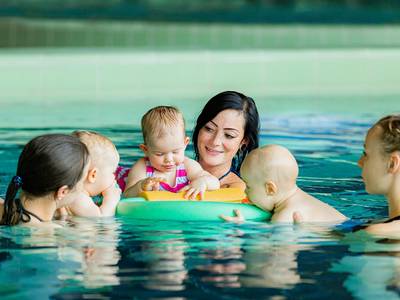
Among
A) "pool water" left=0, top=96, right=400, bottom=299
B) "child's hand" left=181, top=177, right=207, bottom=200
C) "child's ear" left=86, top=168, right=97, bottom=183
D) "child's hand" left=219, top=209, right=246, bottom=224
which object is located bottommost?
"pool water" left=0, top=96, right=400, bottom=299

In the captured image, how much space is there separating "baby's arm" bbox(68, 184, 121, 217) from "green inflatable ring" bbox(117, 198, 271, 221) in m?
0.05

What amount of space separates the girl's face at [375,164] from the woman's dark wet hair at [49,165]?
121cm

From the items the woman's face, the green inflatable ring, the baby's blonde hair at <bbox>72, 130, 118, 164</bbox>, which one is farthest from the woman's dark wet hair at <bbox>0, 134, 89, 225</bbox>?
the woman's face

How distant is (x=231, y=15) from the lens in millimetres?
18453

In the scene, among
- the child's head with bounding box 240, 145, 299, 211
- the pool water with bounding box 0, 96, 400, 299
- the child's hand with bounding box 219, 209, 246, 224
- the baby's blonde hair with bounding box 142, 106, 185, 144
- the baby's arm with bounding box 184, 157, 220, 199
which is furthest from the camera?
the baby's arm with bounding box 184, 157, 220, 199

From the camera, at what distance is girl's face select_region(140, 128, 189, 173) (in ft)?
17.0

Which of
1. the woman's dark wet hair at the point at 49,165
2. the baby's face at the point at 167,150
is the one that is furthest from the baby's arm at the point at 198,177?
the woman's dark wet hair at the point at 49,165

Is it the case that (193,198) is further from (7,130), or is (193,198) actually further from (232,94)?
(7,130)

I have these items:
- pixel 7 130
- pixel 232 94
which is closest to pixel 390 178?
pixel 232 94

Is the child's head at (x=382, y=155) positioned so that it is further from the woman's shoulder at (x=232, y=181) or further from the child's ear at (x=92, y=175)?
the child's ear at (x=92, y=175)

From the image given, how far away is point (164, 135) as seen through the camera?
203 inches

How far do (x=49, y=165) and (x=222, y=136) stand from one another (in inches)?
53.2

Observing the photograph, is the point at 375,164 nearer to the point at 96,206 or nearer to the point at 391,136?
the point at 391,136

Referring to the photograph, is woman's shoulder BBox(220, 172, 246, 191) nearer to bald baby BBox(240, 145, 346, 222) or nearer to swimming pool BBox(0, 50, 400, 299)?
swimming pool BBox(0, 50, 400, 299)
